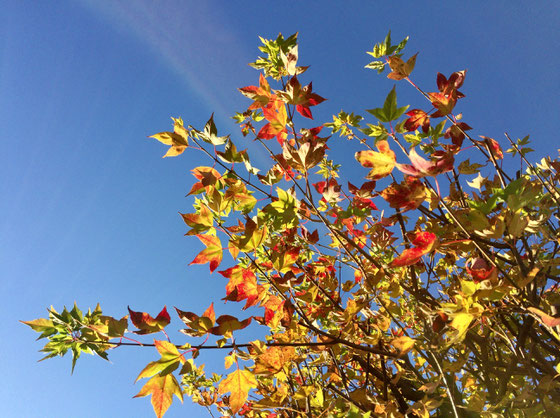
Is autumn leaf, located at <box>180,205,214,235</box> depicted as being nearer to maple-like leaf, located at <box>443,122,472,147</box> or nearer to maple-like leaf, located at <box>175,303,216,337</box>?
maple-like leaf, located at <box>175,303,216,337</box>

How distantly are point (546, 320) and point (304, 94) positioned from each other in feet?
3.69

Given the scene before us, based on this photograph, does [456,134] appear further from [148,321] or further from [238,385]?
[148,321]

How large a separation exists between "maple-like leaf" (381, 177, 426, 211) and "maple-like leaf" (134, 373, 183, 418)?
0.91 metres

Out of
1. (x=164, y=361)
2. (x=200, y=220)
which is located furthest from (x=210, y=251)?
(x=164, y=361)

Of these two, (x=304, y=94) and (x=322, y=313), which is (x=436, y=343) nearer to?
(x=322, y=313)

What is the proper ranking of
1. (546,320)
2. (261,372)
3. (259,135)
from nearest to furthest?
1. (546,320)
2. (261,372)
3. (259,135)

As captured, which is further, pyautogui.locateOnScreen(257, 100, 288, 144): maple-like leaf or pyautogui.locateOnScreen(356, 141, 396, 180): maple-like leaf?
pyautogui.locateOnScreen(257, 100, 288, 144): maple-like leaf

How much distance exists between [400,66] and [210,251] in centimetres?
115

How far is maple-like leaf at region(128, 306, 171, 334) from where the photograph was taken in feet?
3.39

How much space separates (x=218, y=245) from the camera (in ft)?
4.63

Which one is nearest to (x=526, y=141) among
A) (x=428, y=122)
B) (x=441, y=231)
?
(x=428, y=122)

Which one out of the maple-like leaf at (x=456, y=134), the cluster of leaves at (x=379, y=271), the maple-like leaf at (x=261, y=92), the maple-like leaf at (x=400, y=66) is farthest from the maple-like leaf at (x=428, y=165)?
the maple-like leaf at (x=456, y=134)

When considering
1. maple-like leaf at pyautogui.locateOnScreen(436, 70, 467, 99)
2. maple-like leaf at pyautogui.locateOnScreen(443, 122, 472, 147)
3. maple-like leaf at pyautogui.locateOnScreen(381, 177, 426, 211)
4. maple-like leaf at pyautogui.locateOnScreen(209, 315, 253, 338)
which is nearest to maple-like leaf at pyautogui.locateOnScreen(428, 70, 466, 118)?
maple-like leaf at pyautogui.locateOnScreen(436, 70, 467, 99)

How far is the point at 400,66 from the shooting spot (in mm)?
1472
